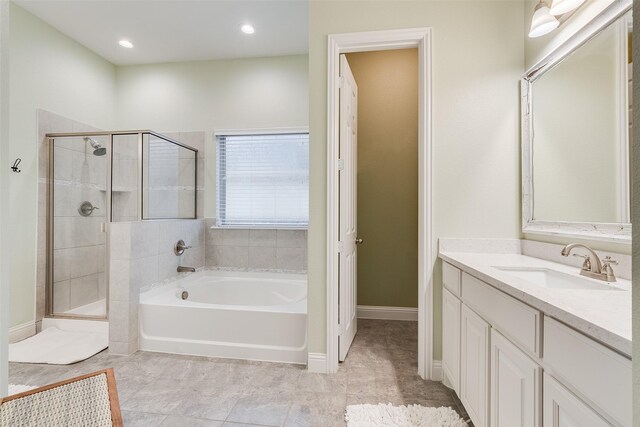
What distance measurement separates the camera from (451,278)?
5.71ft

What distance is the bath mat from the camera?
86.1 inches

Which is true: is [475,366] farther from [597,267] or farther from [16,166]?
[16,166]

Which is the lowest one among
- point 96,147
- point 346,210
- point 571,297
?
point 571,297

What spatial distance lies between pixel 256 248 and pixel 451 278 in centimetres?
217

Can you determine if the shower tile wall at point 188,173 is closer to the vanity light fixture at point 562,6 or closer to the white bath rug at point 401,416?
the white bath rug at point 401,416

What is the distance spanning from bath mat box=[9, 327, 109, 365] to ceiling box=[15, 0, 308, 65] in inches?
112

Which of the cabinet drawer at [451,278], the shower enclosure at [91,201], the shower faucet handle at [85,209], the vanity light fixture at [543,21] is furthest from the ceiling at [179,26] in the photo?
the cabinet drawer at [451,278]

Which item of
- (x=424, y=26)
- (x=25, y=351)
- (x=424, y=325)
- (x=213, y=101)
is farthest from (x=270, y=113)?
(x=25, y=351)

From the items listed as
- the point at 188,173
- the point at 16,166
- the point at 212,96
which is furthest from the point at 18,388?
the point at 212,96

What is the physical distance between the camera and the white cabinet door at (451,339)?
162 cm

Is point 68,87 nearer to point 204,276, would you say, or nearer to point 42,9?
point 42,9

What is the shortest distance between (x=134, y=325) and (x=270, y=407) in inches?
54.4

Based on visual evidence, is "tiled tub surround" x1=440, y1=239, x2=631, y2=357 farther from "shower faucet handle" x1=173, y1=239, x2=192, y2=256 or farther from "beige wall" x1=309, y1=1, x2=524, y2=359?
"shower faucet handle" x1=173, y1=239, x2=192, y2=256

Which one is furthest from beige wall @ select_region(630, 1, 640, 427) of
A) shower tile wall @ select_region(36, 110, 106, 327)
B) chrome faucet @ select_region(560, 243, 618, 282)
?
shower tile wall @ select_region(36, 110, 106, 327)
